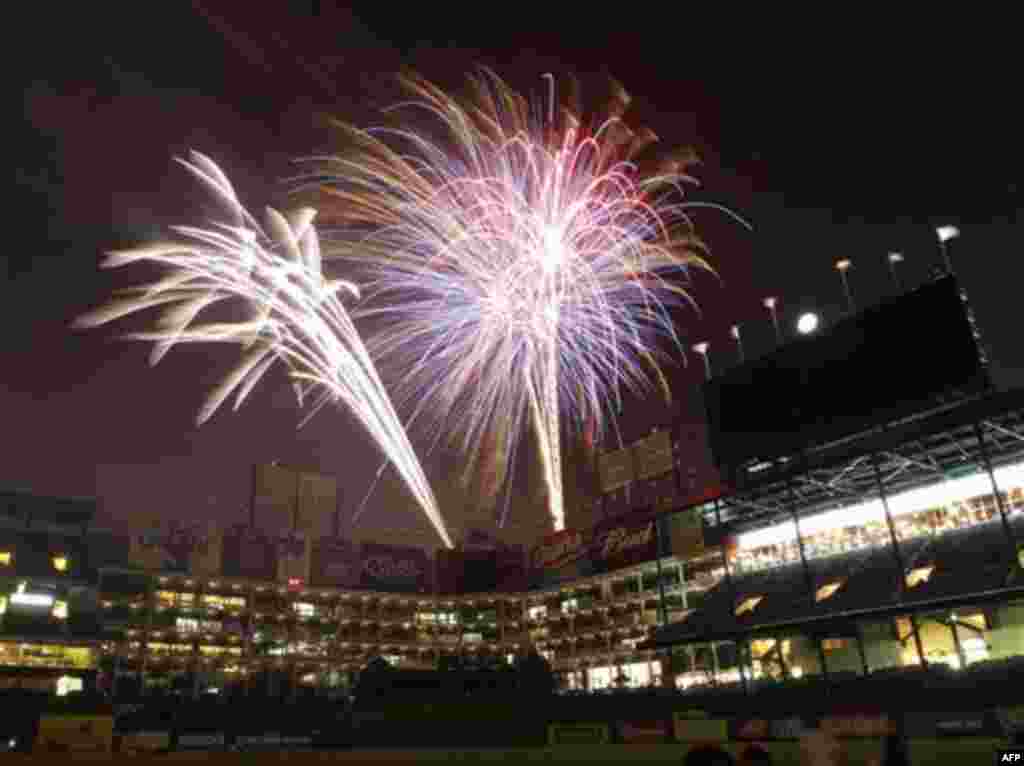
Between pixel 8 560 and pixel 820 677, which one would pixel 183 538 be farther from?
pixel 820 677

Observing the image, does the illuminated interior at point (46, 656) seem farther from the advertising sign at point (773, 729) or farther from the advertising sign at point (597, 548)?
the advertising sign at point (773, 729)

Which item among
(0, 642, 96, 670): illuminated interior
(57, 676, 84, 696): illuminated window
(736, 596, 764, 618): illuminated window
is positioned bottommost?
(57, 676, 84, 696): illuminated window

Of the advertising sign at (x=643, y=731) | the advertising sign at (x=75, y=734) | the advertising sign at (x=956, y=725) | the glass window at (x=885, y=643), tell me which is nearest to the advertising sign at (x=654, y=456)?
the glass window at (x=885, y=643)

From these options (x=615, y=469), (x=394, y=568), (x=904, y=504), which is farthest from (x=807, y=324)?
(x=394, y=568)

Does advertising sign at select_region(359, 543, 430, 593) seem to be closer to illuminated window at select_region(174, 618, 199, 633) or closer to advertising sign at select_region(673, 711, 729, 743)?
illuminated window at select_region(174, 618, 199, 633)

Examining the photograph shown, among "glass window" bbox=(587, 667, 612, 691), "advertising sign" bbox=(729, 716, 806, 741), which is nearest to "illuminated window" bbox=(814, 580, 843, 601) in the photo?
"advertising sign" bbox=(729, 716, 806, 741)

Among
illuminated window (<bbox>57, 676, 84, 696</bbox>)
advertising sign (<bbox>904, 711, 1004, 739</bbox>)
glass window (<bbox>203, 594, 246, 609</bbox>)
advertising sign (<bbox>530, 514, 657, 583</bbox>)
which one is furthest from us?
glass window (<bbox>203, 594, 246, 609</bbox>)

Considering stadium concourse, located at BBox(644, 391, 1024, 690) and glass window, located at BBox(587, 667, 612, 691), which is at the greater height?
stadium concourse, located at BBox(644, 391, 1024, 690)
